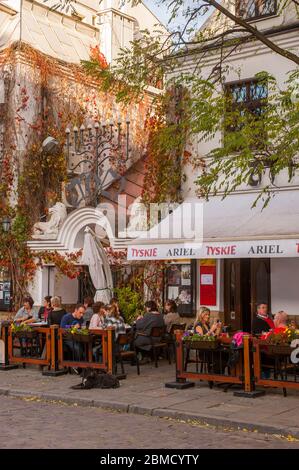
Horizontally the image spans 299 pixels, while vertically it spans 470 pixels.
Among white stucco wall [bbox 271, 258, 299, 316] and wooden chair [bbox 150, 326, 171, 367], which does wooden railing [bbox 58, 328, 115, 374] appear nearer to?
wooden chair [bbox 150, 326, 171, 367]

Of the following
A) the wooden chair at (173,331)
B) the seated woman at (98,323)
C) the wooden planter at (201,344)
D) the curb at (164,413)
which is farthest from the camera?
the wooden chair at (173,331)

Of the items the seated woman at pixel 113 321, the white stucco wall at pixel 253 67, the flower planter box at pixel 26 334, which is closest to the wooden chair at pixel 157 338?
the seated woman at pixel 113 321

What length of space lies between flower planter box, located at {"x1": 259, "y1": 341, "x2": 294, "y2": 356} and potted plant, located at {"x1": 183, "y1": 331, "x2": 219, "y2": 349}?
32.7 inches

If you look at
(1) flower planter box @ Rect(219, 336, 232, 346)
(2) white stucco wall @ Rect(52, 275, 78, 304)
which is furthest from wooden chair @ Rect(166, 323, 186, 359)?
(2) white stucco wall @ Rect(52, 275, 78, 304)

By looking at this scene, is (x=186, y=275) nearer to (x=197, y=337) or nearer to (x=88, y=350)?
(x=88, y=350)

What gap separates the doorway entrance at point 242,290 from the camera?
49.7 feet

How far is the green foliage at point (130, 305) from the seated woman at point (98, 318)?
416 cm

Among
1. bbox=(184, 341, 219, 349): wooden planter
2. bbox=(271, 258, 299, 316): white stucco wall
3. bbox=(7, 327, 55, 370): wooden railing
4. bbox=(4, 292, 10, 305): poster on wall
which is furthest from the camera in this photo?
bbox=(4, 292, 10, 305): poster on wall

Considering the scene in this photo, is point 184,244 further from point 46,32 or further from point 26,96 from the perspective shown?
A: point 46,32

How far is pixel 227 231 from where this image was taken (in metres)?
13.5

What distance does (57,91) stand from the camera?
67.2ft

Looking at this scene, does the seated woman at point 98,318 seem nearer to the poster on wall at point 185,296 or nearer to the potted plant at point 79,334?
the potted plant at point 79,334

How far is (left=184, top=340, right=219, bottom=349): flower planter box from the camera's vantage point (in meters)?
11.2

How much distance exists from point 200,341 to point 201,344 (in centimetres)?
5
